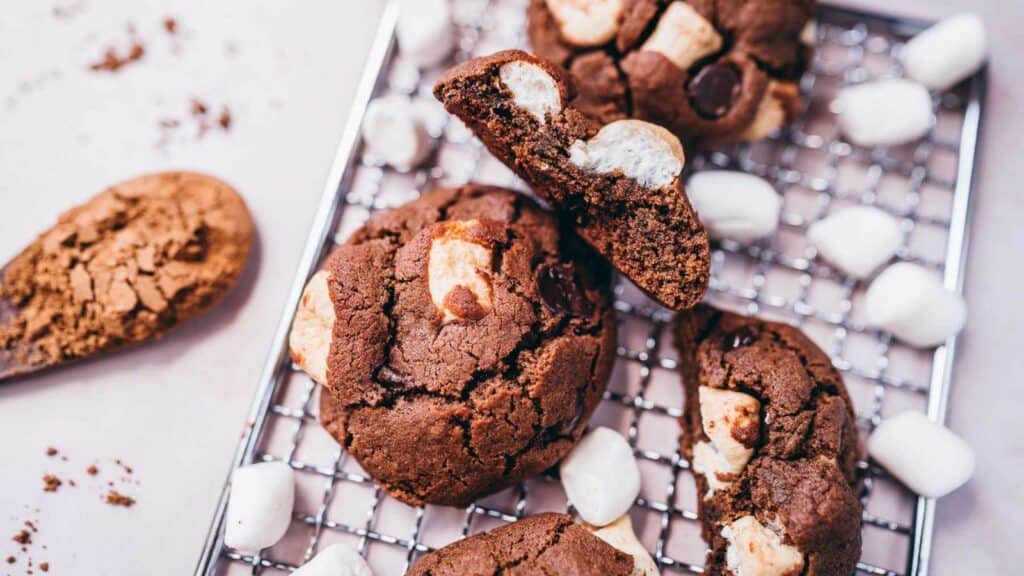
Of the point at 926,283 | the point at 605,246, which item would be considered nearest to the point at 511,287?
the point at 605,246

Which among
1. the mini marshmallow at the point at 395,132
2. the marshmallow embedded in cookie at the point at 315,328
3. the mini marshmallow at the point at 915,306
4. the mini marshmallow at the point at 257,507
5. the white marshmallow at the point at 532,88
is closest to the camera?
the white marshmallow at the point at 532,88

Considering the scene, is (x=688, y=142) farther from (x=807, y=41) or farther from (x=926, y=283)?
(x=926, y=283)

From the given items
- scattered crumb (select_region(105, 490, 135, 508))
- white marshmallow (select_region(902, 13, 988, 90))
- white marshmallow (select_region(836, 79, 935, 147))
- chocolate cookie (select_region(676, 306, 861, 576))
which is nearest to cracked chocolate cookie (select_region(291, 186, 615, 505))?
chocolate cookie (select_region(676, 306, 861, 576))

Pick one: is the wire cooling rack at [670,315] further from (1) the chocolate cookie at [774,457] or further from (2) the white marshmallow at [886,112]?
(1) the chocolate cookie at [774,457]

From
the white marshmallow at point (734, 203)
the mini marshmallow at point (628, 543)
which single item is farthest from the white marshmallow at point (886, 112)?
the mini marshmallow at point (628, 543)

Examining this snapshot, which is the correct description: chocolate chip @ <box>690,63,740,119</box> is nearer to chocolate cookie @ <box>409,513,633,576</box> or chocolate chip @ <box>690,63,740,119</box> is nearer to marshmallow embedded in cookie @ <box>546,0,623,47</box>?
marshmallow embedded in cookie @ <box>546,0,623,47</box>
